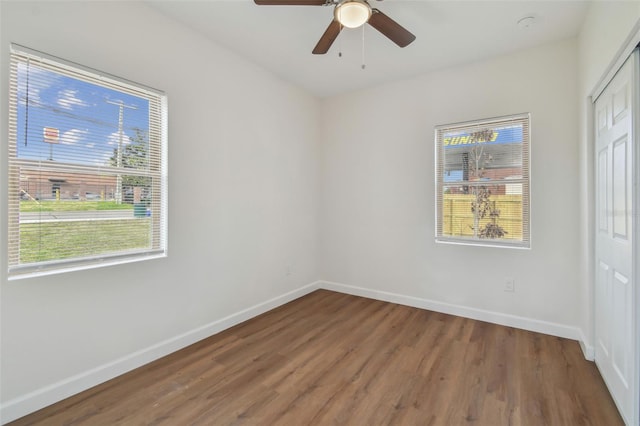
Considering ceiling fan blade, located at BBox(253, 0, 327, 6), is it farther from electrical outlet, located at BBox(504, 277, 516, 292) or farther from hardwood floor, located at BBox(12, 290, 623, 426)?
electrical outlet, located at BBox(504, 277, 516, 292)

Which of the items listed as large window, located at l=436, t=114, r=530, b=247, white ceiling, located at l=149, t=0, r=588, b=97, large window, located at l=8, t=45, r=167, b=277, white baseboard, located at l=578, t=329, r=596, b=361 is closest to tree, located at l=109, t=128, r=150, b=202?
large window, located at l=8, t=45, r=167, b=277

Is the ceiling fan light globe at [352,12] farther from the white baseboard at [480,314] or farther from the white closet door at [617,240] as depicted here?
the white baseboard at [480,314]

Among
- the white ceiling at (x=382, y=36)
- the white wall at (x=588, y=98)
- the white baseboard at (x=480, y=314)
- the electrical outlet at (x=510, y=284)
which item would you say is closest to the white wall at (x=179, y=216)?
the white ceiling at (x=382, y=36)

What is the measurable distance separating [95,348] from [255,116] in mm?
2562

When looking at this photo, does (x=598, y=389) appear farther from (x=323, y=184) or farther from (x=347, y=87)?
(x=347, y=87)

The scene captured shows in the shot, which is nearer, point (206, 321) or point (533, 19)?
point (533, 19)

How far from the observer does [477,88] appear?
3135 mm

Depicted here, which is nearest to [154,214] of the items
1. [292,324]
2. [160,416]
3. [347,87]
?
[160,416]

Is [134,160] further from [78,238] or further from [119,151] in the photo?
[78,238]

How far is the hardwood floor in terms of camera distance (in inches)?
68.6

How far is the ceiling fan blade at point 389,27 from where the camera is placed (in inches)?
76.9

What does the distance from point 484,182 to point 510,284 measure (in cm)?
112

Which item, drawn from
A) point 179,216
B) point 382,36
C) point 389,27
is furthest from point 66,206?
point 382,36

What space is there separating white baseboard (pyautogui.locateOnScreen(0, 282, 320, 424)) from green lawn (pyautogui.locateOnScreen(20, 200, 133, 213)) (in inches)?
Answer: 44.6
